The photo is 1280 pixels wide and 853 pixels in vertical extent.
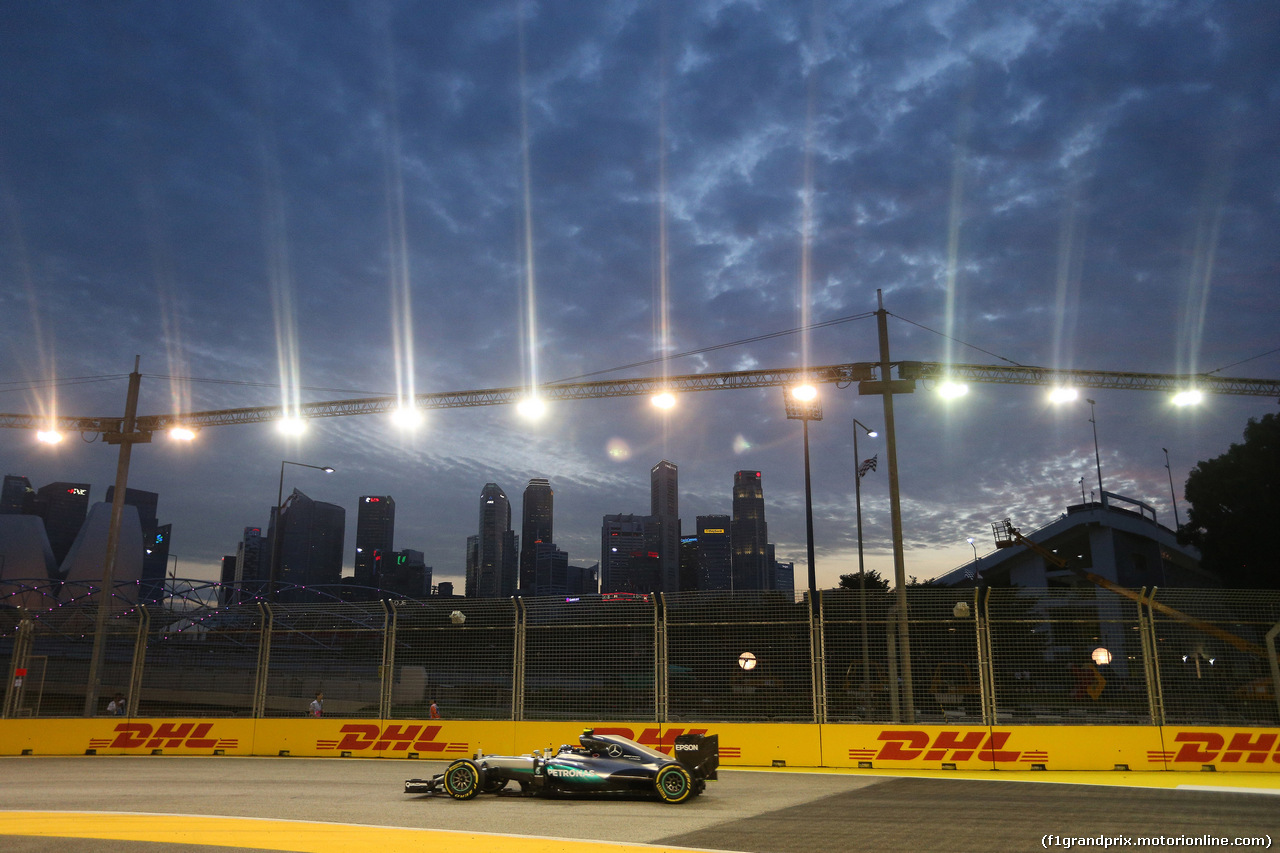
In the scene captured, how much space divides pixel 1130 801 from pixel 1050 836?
10.9ft

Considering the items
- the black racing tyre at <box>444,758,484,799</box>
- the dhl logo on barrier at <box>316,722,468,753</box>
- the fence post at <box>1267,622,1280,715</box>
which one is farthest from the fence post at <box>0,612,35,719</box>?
the fence post at <box>1267,622,1280,715</box>

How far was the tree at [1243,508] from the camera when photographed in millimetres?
38625

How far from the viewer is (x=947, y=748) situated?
15055 millimetres

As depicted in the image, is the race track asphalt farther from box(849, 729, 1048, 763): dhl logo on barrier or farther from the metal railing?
the metal railing

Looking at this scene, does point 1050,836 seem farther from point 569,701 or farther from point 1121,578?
point 1121,578

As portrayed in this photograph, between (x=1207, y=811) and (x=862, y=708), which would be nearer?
(x=1207, y=811)

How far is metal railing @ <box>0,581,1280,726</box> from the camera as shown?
14797 mm

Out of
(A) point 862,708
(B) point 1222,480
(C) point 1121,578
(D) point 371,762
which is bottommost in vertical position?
(D) point 371,762

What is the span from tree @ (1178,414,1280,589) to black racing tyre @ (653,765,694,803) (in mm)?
38980

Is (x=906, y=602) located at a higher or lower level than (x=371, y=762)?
higher

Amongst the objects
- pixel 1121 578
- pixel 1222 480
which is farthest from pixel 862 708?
pixel 1121 578

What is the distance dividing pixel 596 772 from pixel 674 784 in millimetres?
1161

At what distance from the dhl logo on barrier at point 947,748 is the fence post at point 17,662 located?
1870cm

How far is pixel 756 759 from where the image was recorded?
623 inches
